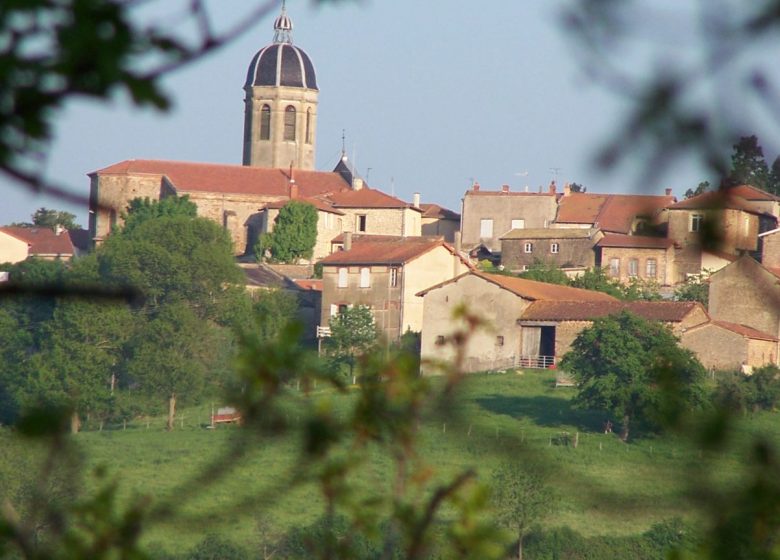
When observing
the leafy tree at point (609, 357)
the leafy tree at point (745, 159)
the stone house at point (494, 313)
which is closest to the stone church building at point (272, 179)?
the stone house at point (494, 313)

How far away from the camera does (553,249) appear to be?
5041cm

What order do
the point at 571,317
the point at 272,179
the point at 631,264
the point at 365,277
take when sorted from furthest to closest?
the point at 272,179 < the point at 631,264 < the point at 365,277 < the point at 571,317

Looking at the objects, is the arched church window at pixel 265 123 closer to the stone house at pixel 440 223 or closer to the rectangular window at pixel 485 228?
the stone house at pixel 440 223

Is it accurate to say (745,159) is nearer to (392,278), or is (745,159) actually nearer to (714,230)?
(714,230)

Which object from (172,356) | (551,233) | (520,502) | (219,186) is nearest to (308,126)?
(219,186)

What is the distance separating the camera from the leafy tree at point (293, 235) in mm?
54375

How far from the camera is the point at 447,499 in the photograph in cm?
247

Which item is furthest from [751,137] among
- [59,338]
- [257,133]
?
[257,133]

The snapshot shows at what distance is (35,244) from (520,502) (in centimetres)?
3839

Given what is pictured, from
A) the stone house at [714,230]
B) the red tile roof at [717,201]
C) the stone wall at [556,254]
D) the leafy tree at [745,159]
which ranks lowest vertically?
the stone house at [714,230]

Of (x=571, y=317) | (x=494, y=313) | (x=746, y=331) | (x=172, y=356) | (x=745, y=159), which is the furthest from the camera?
(x=494, y=313)

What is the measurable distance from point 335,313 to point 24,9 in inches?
1686

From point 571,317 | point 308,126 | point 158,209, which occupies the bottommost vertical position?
point 571,317

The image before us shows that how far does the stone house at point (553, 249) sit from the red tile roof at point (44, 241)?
20293mm
